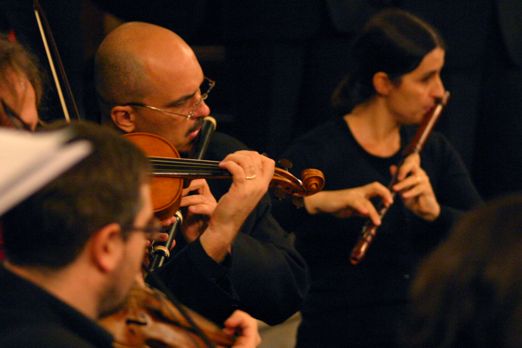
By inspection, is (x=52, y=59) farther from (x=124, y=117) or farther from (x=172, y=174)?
(x=172, y=174)

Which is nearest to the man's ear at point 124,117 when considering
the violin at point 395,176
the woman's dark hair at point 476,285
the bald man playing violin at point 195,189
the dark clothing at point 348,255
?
the bald man playing violin at point 195,189

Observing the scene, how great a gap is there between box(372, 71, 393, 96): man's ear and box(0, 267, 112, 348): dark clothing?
5.04 ft

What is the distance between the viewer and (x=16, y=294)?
3.34 ft

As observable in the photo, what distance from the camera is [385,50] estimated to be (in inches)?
96.7

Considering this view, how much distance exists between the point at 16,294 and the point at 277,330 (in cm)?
124

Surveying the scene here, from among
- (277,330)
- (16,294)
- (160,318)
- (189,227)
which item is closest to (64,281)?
(16,294)

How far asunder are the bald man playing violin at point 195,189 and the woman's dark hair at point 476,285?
0.70 m

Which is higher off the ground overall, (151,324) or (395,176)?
(151,324)

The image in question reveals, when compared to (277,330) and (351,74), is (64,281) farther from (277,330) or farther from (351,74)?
(351,74)

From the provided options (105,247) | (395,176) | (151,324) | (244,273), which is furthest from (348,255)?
(105,247)

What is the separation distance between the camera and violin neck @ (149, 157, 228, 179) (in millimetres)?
1599

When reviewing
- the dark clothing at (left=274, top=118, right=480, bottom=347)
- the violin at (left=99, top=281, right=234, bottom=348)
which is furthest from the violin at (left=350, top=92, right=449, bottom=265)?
the violin at (left=99, top=281, right=234, bottom=348)

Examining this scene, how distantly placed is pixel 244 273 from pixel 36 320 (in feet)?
2.33

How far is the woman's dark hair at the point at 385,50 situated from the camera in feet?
7.97
